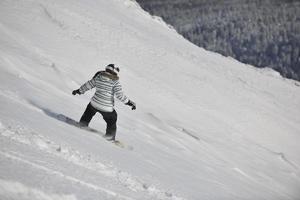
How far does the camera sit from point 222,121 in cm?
2181

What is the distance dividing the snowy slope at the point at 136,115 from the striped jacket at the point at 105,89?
0.74 m

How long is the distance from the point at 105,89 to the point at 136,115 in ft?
22.0

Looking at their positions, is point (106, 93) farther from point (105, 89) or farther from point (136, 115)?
point (136, 115)

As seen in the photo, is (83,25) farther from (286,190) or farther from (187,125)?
(286,190)

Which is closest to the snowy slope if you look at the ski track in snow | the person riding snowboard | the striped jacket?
the ski track in snow

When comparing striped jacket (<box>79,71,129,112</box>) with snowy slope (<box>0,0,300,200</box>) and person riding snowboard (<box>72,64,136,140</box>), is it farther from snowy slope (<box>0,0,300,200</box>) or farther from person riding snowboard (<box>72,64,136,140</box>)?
snowy slope (<box>0,0,300,200</box>)

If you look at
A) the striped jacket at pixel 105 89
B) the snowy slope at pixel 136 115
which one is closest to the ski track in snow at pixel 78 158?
the snowy slope at pixel 136 115

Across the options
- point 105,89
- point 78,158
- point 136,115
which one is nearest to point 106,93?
point 105,89

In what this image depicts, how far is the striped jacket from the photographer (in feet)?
30.4

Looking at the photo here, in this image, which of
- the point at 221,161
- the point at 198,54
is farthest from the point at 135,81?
the point at 198,54

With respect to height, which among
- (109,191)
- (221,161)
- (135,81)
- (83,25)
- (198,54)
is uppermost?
(198,54)

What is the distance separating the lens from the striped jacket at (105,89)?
9.26m

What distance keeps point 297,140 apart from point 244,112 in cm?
284

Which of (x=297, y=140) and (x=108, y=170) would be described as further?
(x=297, y=140)
